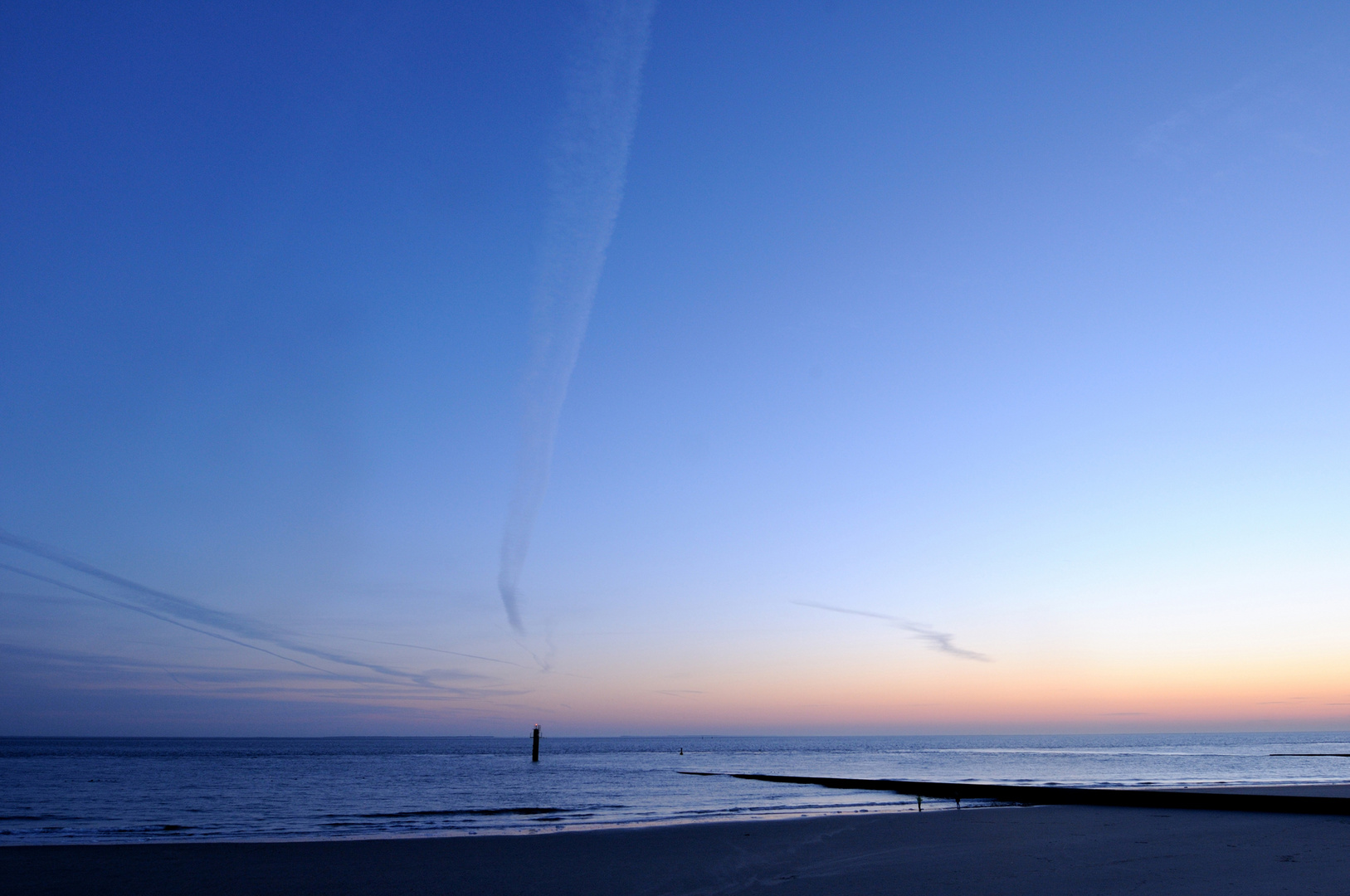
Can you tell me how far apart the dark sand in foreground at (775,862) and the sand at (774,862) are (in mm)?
56

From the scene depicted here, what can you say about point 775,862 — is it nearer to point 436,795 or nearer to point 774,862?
point 774,862

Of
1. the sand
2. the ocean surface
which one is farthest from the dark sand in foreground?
the ocean surface

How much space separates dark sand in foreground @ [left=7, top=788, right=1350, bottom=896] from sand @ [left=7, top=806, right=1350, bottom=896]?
0.06 metres

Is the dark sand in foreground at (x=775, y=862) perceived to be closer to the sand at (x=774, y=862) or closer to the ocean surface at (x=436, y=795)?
the sand at (x=774, y=862)

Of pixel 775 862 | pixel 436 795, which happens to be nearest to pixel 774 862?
pixel 775 862

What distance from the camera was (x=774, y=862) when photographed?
1748 cm

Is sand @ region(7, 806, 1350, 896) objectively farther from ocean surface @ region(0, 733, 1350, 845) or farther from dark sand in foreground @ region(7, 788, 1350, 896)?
ocean surface @ region(0, 733, 1350, 845)

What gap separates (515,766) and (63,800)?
157 ft

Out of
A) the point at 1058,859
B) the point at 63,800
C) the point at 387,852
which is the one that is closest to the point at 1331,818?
the point at 1058,859

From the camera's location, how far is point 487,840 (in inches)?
859

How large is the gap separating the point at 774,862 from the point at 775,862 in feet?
0.06

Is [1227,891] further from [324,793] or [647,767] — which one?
[647,767]

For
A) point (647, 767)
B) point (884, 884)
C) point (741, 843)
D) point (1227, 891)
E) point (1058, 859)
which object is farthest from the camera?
point (647, 767)

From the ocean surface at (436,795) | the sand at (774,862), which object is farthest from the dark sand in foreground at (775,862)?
the ocean surface at (436,795)
